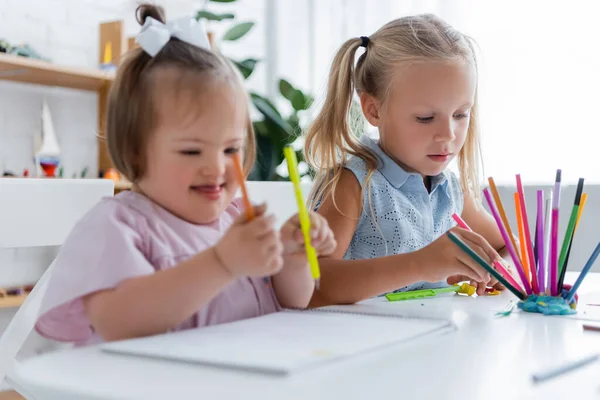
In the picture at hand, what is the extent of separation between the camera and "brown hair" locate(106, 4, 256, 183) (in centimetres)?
71

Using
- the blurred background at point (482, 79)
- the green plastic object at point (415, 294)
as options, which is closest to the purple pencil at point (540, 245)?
the green plastic object at point (415, 294)

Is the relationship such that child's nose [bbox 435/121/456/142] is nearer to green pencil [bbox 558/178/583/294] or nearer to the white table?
green pencil [bbox 558/178/583/294]

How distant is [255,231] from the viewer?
56 centimetres

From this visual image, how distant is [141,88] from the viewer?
721 millimetres

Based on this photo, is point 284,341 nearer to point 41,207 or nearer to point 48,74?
point 41,207

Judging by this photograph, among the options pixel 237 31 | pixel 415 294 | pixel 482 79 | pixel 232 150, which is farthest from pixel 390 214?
pixel 237 31

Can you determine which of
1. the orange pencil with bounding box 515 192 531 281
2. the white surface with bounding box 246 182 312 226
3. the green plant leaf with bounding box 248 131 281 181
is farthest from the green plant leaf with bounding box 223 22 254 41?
the orange pencil with bounding box 515 192 531 281

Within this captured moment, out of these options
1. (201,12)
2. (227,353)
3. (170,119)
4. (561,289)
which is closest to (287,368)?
(227,353)

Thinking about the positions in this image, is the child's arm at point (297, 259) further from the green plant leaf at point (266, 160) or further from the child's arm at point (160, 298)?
the green plant leaf at point (266, 160)

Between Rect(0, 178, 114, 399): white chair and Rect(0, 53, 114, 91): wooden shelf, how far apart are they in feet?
5.12

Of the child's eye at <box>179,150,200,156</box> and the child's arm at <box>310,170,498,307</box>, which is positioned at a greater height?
the child's eye at <box>179,150,200,156</box>

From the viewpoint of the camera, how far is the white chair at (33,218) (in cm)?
86

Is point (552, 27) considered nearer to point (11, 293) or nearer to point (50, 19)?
point (50, 19)

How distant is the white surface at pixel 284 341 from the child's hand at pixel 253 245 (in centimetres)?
6
